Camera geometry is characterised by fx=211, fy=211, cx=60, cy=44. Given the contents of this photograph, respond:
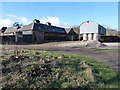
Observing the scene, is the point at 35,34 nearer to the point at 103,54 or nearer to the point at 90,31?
the point at 90,31

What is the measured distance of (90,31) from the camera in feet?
190

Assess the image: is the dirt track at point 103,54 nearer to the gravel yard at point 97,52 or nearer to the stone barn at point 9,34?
the gravel yard at point 97,52

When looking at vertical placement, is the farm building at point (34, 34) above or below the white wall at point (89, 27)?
below

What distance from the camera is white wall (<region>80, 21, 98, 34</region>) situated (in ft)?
189

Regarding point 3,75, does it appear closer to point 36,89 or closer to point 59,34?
point 36,89

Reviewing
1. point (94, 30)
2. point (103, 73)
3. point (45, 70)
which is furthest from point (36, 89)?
point (94, 30)

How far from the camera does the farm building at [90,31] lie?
186 feet

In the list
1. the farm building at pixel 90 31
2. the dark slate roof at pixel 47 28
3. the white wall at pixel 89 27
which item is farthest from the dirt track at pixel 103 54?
the white wall at pixel 89 27

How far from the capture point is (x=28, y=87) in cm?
660

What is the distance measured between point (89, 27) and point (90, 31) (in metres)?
1.67

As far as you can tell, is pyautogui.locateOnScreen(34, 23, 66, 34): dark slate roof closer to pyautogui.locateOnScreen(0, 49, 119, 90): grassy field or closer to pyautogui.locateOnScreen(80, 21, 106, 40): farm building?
pyautogui.locateOnScreen(80, 21, 106, 40): farm building

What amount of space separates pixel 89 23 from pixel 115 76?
52.0 m

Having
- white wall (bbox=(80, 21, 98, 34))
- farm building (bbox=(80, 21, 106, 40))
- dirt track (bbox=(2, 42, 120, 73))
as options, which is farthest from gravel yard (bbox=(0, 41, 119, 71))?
white wall (bbox=(80, 21, 98, 34))

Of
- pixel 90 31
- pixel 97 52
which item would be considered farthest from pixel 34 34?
pixel 97 52
